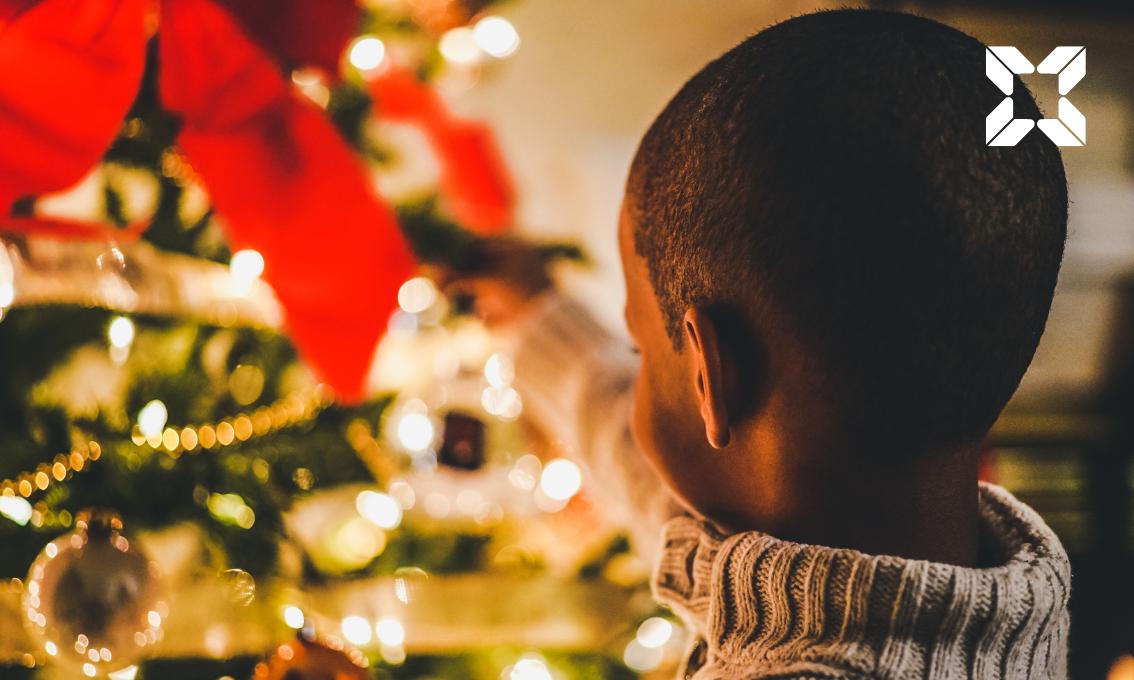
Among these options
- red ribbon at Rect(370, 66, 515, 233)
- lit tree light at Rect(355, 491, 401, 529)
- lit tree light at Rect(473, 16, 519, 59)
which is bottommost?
lit tree light at Rect(355, 491, 401, 529)

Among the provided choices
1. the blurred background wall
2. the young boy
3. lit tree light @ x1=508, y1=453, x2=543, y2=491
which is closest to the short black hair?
the young boy

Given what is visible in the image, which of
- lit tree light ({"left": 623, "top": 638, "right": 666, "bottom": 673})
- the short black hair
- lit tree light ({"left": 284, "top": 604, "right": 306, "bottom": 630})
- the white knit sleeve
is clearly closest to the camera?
the short black hair

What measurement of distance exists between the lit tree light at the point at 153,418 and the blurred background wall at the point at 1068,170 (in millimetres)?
759

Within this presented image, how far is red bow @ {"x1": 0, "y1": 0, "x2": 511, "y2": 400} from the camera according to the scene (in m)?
0.45

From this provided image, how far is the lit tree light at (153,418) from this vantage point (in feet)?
2.00

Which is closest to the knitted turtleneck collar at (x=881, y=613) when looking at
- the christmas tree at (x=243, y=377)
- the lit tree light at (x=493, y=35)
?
the christmas tree at (x=243, y=377)

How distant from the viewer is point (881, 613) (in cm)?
42

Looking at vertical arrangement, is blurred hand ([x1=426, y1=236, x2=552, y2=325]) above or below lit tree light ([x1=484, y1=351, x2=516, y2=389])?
above

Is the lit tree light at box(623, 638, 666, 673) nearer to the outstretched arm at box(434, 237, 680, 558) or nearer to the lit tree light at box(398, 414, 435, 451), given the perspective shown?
the outstretched arm at box(434, 237, 680, 558)

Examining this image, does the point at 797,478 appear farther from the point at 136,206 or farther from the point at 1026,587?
the point at 136,206

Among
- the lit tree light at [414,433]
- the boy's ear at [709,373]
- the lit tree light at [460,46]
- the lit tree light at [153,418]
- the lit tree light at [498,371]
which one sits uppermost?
the lit tree light at [460,46]

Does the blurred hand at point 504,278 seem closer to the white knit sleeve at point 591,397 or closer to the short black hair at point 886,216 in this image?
the white knit sleeve at point 591,397

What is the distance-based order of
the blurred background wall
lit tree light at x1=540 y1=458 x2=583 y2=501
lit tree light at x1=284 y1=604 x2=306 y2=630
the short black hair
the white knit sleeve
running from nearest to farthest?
the short black hair
lit tree light at x1=284 y1=604 x2=306 y2=630
the white knit sleeve
lit tree light at x1=540 y1=458 x2=583 y2=501
the blurred background wall

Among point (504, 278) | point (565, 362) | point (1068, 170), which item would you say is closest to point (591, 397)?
point (565, 362)
